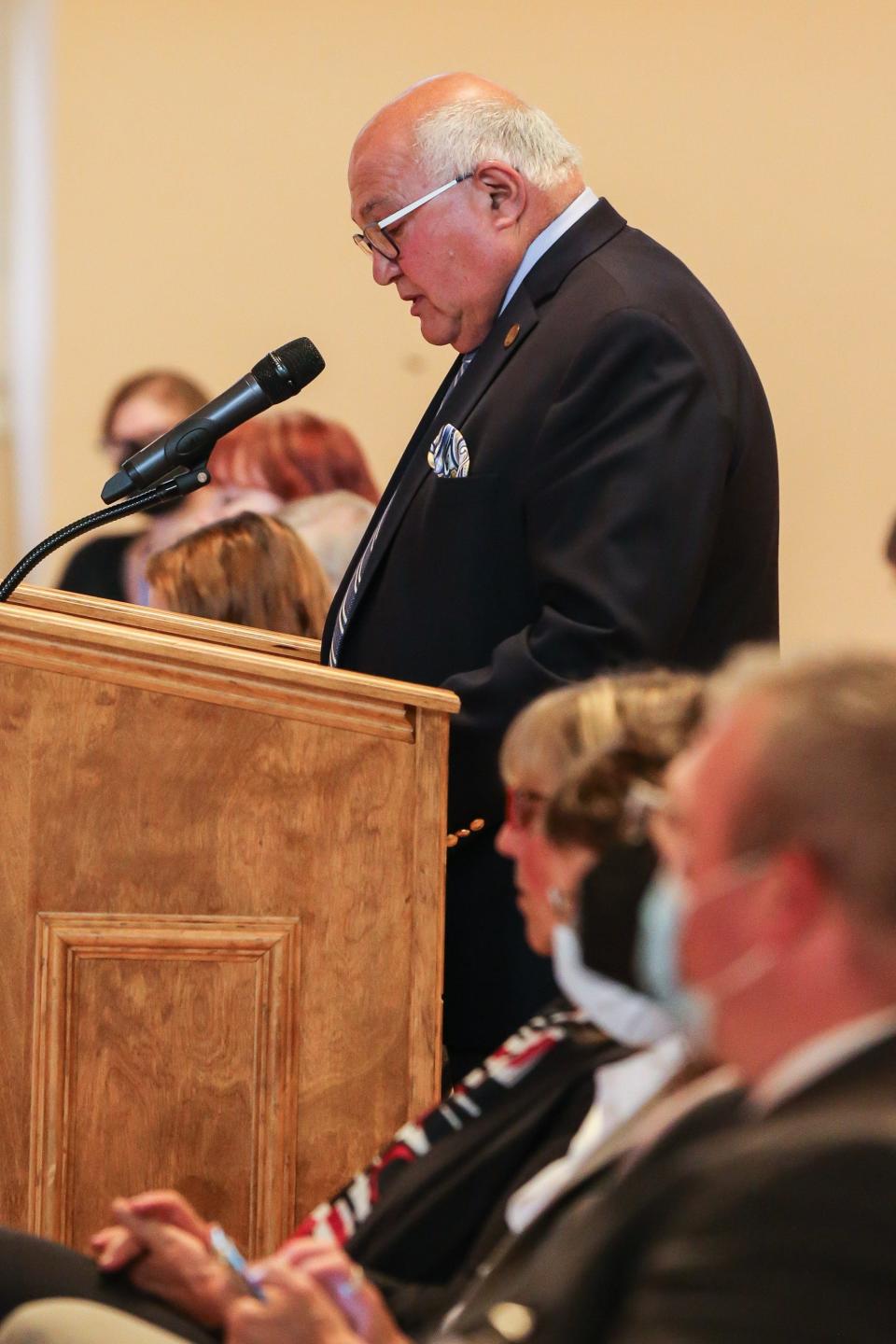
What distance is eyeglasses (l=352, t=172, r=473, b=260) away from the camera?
2.48 metres

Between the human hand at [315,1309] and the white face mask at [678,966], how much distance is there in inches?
12.7

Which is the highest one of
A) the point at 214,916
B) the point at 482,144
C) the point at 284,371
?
the point at 482,144

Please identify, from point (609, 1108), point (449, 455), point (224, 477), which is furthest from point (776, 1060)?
point (224, 477)

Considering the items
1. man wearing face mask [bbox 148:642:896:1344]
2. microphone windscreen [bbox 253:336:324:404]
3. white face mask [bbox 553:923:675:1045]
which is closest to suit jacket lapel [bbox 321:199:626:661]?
microphone windscreen [bbox 253:336:324:404]

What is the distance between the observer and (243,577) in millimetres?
2809

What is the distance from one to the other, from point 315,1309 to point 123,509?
111cm

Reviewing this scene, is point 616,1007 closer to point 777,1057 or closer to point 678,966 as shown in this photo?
point 678,966

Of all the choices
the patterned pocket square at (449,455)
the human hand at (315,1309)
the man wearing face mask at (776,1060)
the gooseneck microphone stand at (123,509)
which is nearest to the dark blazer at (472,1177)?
the human hand at (315,1309)

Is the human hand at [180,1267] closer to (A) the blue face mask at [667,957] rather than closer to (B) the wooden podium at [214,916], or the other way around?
(B) the wooden podium at [214,916]

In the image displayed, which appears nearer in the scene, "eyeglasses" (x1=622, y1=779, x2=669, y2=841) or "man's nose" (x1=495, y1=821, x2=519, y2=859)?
"eyeglasses" (x1=622, y1=779, x2=669, y2=841)

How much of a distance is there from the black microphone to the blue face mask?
42.6 inches

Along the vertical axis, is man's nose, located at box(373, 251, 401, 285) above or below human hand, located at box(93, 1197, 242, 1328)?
above

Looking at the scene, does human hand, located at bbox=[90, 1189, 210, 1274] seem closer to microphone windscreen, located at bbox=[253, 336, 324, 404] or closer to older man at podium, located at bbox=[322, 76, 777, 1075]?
older man at podium, located at bbox=[322, 76, 777, 1075]

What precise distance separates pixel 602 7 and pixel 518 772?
15.9ft
